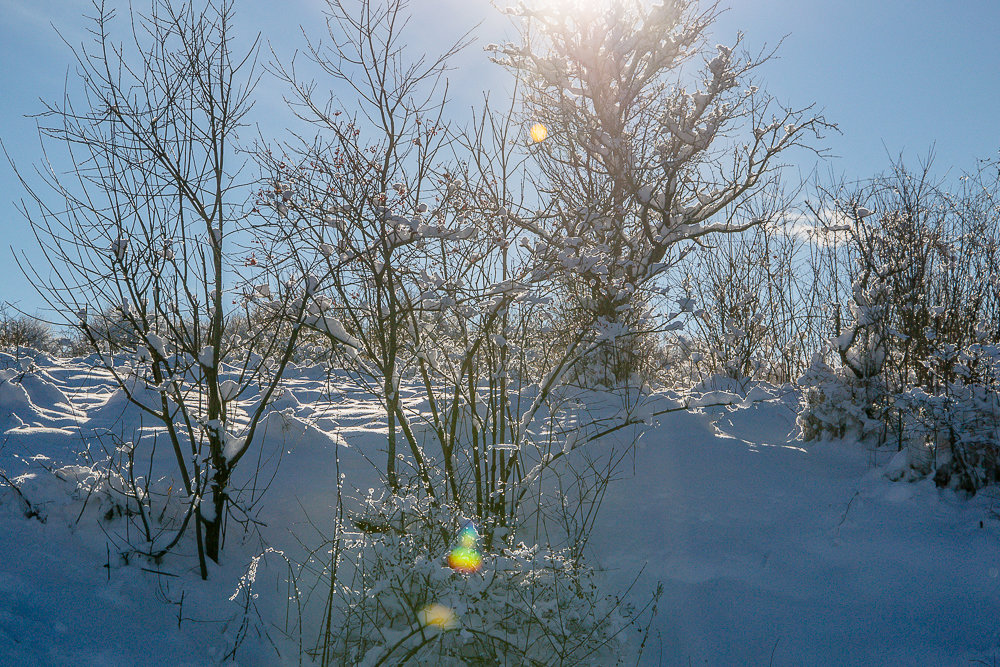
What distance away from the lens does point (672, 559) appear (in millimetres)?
3531

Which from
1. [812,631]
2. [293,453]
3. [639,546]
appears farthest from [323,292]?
[812,631]

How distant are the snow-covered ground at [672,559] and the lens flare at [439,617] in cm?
77

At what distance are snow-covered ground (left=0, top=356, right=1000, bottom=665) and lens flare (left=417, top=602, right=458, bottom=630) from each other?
77 centimetres

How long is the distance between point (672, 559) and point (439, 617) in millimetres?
1547

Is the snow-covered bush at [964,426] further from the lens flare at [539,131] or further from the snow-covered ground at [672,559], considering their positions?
the lens flare at [539,131]

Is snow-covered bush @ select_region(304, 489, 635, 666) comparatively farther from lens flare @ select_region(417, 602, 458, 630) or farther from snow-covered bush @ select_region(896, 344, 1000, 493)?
snow-covered bush @ select_region(896, 344, 1000, 493)

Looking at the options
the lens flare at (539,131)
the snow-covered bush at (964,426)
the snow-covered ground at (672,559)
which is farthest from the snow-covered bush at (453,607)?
the lens flare at (539,131)

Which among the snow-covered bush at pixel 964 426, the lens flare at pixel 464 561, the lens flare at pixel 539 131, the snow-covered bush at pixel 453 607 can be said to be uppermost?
the lens flare at pixel 539 131

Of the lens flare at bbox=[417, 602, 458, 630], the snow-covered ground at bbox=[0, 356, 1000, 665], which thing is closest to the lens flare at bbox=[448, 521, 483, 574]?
the lens flare at bbox=[417, 602, 458, 630]

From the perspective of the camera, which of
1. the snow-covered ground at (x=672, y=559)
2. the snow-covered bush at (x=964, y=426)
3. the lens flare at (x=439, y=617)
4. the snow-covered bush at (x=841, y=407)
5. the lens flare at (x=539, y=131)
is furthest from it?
the lens flare at (x=539, y=131)

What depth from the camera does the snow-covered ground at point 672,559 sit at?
Answer: 2717 mm

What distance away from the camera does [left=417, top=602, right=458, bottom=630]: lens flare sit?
261 centimetres

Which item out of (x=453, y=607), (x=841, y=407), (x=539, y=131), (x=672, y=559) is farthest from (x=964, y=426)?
(x=539, y=131)

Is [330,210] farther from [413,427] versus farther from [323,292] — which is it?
[413,427]
